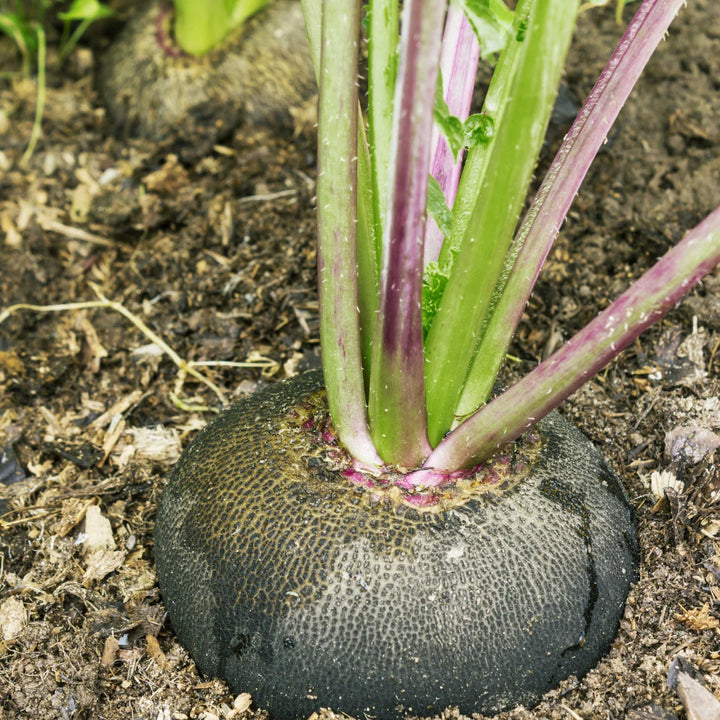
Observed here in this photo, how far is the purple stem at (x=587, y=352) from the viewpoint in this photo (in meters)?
1.14

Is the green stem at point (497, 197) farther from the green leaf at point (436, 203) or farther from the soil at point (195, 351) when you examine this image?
the soil at point (195, 351)

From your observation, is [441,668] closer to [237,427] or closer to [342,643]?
[342,643]

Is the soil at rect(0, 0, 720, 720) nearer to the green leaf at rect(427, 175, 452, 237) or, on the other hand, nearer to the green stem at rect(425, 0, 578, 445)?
the green stem at rect(425, 0, 578, 445)

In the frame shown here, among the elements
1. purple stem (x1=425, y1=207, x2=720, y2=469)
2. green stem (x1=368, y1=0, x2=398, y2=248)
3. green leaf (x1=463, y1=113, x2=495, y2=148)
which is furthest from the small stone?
green leaf (x1=463, y1=113, x2=495, y2=148)

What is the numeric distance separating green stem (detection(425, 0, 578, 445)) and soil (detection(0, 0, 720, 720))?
19.8 inches

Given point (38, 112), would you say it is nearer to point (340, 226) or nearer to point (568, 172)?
point (340, 226)

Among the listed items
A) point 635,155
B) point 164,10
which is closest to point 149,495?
point 635,155

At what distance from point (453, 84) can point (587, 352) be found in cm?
52

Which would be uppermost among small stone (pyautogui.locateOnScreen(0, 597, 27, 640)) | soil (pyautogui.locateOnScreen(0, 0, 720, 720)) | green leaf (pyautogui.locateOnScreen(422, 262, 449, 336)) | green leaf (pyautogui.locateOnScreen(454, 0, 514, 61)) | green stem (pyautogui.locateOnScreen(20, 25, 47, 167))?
green leaf (pyautogui.locateOnScreen(454, 0, 514, 61))

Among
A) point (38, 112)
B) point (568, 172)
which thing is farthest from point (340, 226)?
point (38, 112)

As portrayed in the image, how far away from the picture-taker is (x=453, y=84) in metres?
1.44

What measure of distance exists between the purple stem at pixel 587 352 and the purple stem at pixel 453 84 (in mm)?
299

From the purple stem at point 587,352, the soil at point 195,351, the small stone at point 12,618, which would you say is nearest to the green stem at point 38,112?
the soil at point 195,351

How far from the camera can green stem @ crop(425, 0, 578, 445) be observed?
1.06 m
